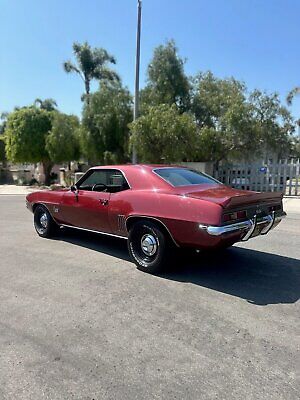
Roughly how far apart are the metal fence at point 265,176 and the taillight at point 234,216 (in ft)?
42.2

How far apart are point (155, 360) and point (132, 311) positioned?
90cm

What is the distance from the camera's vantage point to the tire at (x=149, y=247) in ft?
14.6

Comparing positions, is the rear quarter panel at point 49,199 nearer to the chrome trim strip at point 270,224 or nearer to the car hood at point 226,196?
the car hood at point 226,196

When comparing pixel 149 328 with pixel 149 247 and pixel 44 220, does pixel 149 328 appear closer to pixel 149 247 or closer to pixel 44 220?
pixel 149 247

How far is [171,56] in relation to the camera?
61.1 feet

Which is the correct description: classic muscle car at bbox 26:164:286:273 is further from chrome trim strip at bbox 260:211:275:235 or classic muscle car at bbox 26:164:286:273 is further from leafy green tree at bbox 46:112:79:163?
leafy green tree at bbox 46:112:79:163

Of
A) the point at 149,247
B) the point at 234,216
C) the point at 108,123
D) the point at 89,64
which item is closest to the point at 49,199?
the point at 149,247

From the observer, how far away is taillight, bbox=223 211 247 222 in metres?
3.92

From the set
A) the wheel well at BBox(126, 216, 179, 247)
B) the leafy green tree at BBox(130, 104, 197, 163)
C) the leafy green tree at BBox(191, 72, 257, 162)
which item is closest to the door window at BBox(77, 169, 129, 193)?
the wheel well at BBox(126, 216, 179, 247)

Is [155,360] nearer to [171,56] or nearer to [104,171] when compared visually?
[104,171]

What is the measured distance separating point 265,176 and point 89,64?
2101 cm

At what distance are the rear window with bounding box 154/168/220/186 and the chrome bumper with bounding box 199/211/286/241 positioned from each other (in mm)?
1126

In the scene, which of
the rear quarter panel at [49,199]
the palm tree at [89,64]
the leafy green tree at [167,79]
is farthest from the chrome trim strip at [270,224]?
the palm tree at [89,64]

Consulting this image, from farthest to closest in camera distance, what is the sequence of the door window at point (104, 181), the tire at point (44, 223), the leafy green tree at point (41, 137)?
the leafy green tree at point (41, 137) < the tire at point (44, 223) < the door window at point (104, 181)
